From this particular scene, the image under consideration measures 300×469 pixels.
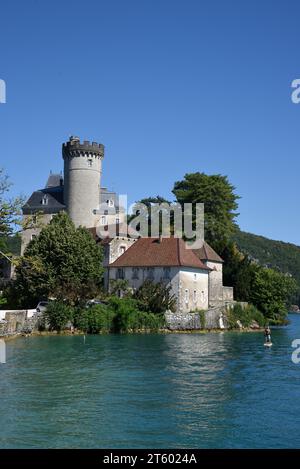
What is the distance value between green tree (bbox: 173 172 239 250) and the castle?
20.7ft

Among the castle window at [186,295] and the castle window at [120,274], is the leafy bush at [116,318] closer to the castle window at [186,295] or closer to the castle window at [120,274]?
the castle window at [186,295]

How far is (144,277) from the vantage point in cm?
6334

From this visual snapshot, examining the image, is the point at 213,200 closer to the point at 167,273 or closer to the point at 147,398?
the point at 167,273

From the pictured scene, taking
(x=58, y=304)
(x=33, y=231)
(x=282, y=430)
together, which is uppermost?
(x=33, y=231)

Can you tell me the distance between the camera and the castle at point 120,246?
206 ft

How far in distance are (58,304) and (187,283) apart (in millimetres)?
14447

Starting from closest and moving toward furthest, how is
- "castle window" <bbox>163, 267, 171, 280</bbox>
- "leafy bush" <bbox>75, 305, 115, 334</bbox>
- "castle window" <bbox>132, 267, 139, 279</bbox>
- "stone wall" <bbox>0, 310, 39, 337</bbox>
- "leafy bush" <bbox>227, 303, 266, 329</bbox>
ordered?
"stone wall" <bbox>0, 310, 39, 337</bbox> < "leafy bush" <bbox>75, 305, 115, 334</bbox> < "castle window" <bbox>163, 267, 171, 280</bbox> < "castle window" <bbox>132, 267, 139, 279</bbox> < "leafy bush" <bbox>227, 303, 266, 329</bbox>

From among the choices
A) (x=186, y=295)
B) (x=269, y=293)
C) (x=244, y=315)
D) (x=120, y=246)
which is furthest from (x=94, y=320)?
(x=269, y=293)

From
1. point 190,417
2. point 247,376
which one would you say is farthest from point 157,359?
point 190,417

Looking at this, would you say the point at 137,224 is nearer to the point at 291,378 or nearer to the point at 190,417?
the point at 291,378

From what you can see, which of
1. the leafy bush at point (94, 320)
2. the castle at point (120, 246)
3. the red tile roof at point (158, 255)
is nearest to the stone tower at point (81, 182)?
the castle at point (120, 246)

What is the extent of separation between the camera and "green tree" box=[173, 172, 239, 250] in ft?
249

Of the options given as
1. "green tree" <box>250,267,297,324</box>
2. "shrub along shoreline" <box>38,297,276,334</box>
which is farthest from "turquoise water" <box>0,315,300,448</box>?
"green tree" <box>250,267,297,324</box>

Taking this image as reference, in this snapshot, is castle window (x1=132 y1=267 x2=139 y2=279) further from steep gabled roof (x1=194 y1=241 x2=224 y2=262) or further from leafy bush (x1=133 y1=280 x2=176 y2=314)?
steep gabled roof (x1=194 y1=241 x2=224 y2=262)
